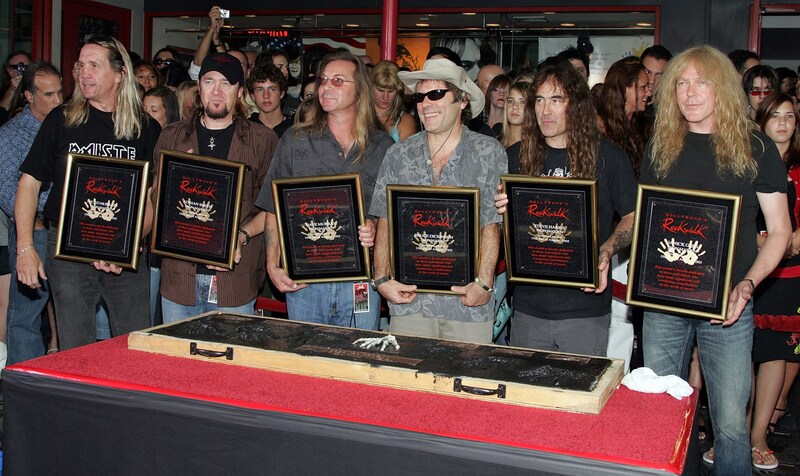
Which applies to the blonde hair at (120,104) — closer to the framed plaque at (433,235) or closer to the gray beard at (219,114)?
the gray beard at (219,114)

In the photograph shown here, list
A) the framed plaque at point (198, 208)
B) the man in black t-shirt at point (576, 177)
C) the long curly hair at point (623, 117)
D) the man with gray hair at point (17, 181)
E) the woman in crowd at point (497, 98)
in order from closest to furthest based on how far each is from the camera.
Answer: the man in black t-shirt at point (576, 177)
the framed plaque at point (198, 208)
the long curly hair at point (623, 117)
the man with gray hair at point (17, 181)
the woman in crowd at point (497, 98)

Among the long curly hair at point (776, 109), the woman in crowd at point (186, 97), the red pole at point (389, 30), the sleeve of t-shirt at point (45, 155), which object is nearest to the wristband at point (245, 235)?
the sleeve of t-shirt at point (45, 155)

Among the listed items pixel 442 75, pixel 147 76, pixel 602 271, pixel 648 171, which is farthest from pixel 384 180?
pixel 147 76

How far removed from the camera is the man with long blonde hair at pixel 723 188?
11.5 ft

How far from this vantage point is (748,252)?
357 cm

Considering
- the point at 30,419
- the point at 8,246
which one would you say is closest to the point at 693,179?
the point at 30,419

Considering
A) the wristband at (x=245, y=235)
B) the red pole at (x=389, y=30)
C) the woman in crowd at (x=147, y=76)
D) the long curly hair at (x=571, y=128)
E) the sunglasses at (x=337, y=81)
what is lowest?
the wristband at (x=245, y=235)

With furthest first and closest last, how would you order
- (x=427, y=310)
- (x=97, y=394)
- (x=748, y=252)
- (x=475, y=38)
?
(x=475, y=38), (x=427, y=310), (x=748, y=252), (x=97, y=394)

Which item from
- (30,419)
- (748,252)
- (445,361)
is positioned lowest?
(30,419)

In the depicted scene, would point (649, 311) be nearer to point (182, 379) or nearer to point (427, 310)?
point (427, 310)

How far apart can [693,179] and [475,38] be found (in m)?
8.24

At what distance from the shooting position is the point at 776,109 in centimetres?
480

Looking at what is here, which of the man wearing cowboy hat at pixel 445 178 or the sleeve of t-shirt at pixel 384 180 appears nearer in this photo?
the man wearing cowboy hat at pixel 445 178

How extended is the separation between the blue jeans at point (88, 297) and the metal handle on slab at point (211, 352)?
4.48 feet
